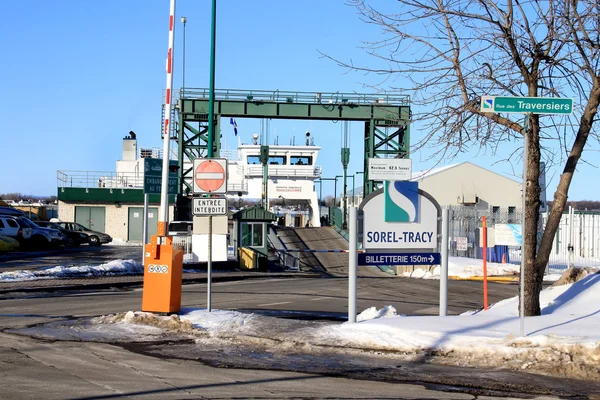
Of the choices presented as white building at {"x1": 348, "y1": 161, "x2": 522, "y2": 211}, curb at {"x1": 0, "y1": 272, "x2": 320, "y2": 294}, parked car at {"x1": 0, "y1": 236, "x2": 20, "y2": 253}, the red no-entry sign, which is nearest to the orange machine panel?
the red no-entry sign

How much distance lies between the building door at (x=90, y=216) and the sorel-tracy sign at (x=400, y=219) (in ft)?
141

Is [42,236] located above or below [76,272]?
above

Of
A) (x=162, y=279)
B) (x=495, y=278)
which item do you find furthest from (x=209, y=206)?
(x=495, y=278)

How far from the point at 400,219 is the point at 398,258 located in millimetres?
671

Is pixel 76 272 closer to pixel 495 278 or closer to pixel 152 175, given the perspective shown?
pixel 152 175

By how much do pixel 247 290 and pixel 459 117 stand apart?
10142mm

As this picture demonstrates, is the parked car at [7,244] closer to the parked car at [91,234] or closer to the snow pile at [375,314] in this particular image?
the parked car at [91,234]

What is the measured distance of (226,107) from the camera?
1490 inches

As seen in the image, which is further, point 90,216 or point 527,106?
point 90,216

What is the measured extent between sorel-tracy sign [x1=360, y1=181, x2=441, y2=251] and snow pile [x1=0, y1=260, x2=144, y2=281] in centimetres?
1276

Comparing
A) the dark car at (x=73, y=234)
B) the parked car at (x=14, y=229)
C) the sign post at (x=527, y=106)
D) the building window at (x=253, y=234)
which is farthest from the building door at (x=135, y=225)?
the sign post at (x=527, y=106)

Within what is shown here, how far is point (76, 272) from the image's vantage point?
2298 centimetres

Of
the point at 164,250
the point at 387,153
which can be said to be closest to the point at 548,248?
the point at 164,250

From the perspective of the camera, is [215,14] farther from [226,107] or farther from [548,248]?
[226,107]
